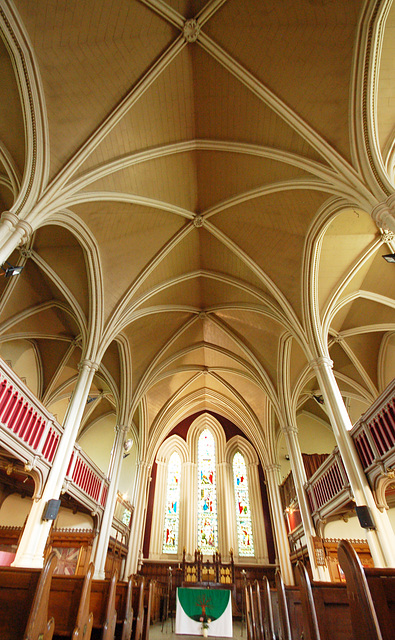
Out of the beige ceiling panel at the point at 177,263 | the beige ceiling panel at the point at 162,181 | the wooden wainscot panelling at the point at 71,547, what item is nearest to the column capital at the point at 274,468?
the wooden wainscot panelling at the point at 71,547

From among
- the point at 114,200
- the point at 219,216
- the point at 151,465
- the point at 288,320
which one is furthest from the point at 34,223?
the point at 151,465

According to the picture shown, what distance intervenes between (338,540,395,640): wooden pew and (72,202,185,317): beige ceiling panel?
32.6ft

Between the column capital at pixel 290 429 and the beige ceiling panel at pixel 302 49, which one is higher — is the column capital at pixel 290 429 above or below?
below

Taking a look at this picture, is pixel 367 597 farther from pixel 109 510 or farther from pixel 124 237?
pixel 109 510

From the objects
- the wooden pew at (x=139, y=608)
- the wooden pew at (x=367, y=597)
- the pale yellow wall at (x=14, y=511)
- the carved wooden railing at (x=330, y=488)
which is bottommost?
the wooden pew at (x=367, y=597)

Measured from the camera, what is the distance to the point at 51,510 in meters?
7.40

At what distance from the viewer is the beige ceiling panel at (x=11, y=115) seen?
25.3 ft

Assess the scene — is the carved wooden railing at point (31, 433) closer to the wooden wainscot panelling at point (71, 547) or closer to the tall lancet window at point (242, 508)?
the wooden wainscot panelling at point (71, 547)

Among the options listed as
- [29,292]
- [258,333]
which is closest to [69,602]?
[29,292]

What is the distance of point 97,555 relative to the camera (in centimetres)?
1047

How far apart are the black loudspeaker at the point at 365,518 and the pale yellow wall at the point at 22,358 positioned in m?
12.2

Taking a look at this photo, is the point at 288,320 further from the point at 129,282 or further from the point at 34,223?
the point at 34,223

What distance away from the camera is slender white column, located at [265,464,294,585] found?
1370cm

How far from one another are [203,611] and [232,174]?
41.5 ft
